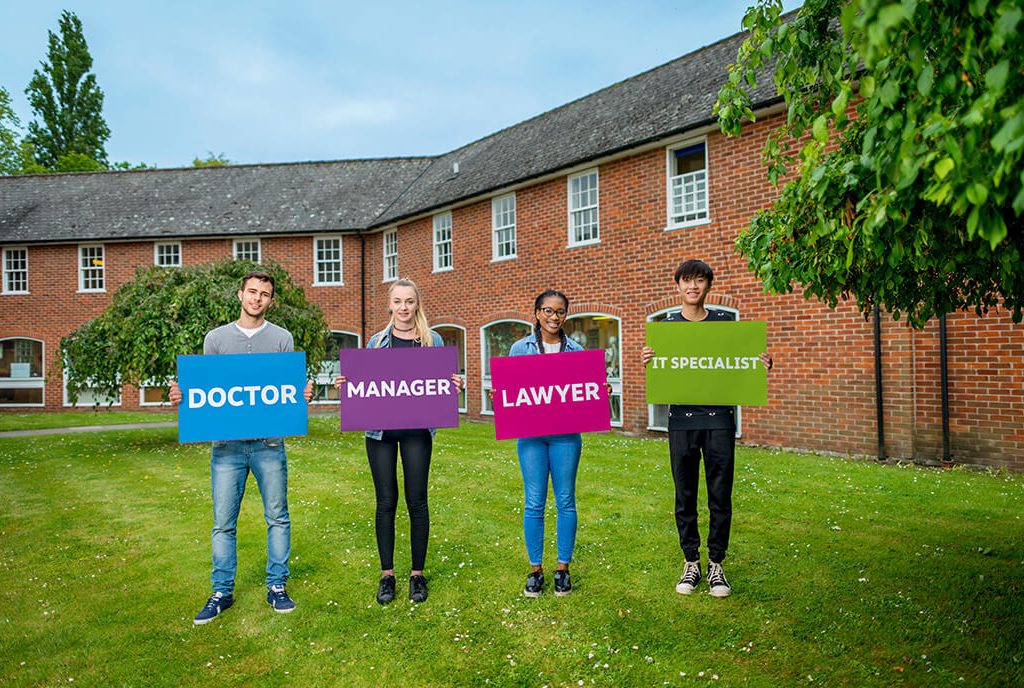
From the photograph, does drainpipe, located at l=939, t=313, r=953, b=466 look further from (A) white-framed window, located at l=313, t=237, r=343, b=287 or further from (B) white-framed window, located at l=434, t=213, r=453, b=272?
(A) white-framed window, located at l=313, t=237, r=343, b=287

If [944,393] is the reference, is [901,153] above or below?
above

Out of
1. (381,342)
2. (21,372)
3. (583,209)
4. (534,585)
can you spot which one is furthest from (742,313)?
(21,372)

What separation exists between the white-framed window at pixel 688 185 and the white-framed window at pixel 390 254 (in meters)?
10.4

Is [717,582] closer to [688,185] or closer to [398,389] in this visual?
[398,389]

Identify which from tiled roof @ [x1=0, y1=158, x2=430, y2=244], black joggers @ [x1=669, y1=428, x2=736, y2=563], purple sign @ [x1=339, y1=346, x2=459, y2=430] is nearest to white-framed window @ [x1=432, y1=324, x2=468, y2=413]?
tiled roof @ [x1=0, y1=158, x2=430, y2=244]

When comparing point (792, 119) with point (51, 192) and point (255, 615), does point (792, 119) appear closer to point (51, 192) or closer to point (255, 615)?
point (255, 615)

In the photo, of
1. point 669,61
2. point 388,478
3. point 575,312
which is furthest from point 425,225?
point 388,478

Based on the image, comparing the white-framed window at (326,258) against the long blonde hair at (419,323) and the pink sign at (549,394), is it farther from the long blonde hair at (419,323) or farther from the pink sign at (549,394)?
the pink sign at (549,394)

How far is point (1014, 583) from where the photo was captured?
4.55 metres

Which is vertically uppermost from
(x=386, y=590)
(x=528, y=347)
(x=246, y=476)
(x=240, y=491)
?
(x=528, y=347)

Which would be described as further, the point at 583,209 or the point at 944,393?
the point at 583,209

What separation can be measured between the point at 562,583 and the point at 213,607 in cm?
230

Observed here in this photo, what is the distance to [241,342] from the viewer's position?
4.34 meters

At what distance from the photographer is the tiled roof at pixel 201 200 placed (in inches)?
866
